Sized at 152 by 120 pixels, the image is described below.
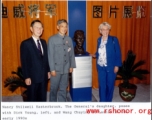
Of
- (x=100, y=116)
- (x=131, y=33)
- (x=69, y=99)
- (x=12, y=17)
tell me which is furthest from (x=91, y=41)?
(x=100, y=116)

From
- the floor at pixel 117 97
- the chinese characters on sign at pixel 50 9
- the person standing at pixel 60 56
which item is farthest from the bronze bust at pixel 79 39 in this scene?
the floor at pixel 117 97

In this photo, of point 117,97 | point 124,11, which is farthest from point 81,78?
point 124,11

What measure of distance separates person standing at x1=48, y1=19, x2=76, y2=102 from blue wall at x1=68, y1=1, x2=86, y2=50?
0.80 meters

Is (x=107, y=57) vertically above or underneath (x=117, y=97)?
above

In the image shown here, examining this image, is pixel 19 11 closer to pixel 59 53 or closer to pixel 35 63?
pixel 59 53

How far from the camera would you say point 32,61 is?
207cm

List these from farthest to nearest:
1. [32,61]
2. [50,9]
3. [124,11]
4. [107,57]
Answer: [124,11] < [50,9] < [107,57] < [32,61]

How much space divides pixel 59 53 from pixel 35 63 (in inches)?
15.9

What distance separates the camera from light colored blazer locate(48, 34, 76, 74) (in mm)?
2305

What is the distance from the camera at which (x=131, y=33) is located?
342 cm

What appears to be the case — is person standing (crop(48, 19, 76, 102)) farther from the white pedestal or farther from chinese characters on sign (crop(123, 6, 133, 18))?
chinese characters on sign (crop(123, 6, 133, 18))

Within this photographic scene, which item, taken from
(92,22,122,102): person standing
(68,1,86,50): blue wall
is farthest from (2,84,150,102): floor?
(68,1,86,50): blue wall

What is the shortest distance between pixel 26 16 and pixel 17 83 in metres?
1.16

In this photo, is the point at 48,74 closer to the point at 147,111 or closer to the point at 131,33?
the point at 147,111
